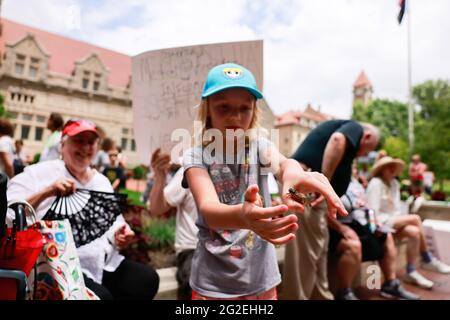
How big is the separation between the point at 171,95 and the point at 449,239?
3.89ft

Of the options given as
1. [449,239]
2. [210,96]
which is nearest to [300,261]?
[449,239]

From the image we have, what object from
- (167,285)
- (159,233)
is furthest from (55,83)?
(167,285)

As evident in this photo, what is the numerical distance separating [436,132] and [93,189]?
14.5 meters

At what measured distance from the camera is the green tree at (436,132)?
529 inches

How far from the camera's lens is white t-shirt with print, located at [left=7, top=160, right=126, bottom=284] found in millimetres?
1662

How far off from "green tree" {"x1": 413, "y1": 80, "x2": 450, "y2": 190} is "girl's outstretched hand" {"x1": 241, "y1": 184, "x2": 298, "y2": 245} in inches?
541

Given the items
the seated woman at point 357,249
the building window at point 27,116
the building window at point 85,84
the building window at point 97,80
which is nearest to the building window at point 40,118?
the building window at point 27,116

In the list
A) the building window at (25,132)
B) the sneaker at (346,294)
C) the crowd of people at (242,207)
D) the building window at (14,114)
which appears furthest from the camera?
the building window at (25,132)

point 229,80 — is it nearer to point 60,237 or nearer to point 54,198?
point 60,237

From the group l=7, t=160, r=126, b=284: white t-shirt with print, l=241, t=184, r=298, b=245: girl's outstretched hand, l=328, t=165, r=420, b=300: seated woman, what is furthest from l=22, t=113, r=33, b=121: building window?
l=241, t=184, r=298, b=245: girl's outstretched hand

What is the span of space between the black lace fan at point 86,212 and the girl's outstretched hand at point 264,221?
1.12 meters

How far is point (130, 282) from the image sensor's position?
1938mm

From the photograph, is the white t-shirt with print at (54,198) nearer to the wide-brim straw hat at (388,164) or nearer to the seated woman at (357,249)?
the seated woman at (357,249)

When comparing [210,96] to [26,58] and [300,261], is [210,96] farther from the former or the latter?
[26,58]
